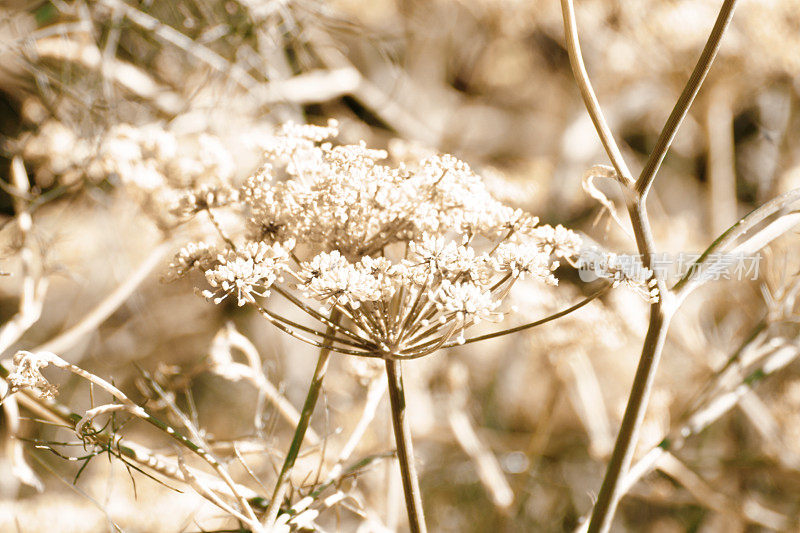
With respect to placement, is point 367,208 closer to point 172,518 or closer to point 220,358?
point 220,358

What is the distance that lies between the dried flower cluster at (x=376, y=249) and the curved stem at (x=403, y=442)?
0.7 inches

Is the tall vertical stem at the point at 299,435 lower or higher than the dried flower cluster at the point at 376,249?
lower

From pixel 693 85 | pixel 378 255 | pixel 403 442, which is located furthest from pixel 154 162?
pixel 693 85

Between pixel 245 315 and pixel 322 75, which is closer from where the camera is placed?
pixel 322 75

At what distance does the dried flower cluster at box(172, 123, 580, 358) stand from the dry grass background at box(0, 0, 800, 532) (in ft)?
0.47

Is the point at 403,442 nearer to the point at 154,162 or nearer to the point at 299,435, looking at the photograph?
the point at 299,435

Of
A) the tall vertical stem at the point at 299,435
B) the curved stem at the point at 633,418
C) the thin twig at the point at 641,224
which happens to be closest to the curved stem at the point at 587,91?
the thin twig at the point at 641,224

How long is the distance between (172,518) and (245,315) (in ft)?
4.34

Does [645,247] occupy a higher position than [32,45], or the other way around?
[32,45]

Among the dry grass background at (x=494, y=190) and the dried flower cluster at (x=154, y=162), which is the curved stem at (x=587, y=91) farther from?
the dried flower cluster at (x=154, y=162)

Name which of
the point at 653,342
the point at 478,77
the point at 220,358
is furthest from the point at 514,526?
the point at 478,77

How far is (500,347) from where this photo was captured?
2.49 meters

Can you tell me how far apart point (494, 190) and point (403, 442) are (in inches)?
11.6

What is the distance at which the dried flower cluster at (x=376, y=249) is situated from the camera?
0.42 metres
